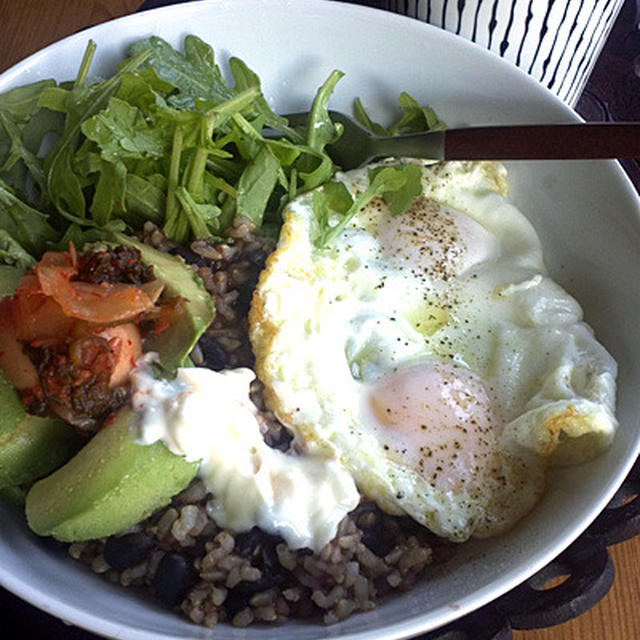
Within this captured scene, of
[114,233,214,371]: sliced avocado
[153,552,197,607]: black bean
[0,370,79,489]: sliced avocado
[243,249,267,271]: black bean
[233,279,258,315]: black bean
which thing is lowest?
[153,552,197,607]: black bean

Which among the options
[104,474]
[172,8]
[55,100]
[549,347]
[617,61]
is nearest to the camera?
[104,474]

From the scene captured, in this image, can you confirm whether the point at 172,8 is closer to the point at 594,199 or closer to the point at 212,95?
the point at 212,95

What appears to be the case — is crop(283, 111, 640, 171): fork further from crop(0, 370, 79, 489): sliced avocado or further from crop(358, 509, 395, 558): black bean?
crop(0, 370, 79, 489): sliced avocado

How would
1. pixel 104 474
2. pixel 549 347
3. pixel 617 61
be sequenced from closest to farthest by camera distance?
pixel 104 474 → pixel 549 347 → pixel 617 61

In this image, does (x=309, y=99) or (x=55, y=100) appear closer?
(x=55, y=100)

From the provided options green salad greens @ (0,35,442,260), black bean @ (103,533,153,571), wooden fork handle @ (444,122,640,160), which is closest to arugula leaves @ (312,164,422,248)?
green salad greens @ (0,35,442,260)

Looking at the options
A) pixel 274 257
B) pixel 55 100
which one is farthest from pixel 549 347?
pixel 55 100
